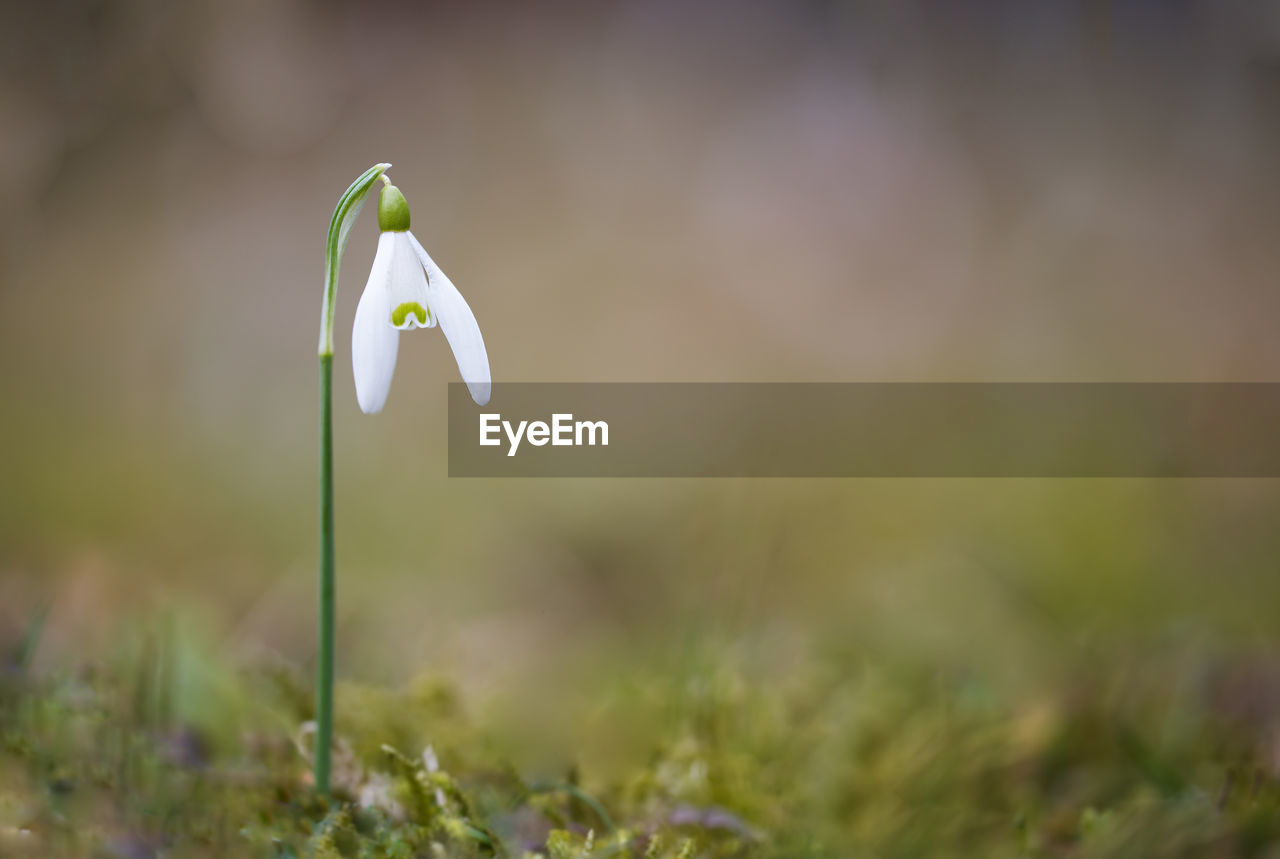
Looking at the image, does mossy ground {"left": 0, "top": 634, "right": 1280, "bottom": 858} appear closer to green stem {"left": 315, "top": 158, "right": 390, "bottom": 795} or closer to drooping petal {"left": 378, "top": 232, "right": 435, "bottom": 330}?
green stem {"left": 315, "top": 158, "right": 390, "bottom": 795}

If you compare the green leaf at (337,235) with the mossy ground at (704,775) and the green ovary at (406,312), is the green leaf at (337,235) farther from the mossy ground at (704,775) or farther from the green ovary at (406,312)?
the mossy ground at (704,775)

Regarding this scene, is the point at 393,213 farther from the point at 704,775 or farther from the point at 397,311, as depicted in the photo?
the point at 704,775

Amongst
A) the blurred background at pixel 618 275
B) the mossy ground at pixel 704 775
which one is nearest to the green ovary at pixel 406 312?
the mossy ground at pixel 704 775

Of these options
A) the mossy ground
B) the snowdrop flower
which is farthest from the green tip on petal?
the mossy ground

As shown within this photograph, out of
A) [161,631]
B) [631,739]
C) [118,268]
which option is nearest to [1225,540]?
[631,739]

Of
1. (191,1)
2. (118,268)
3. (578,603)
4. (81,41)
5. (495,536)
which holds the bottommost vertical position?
(578,603)

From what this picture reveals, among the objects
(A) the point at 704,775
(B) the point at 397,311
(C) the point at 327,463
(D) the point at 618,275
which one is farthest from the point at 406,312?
(D) the point at 618,275

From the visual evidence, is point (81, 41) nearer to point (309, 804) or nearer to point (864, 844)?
point (309, 804)
